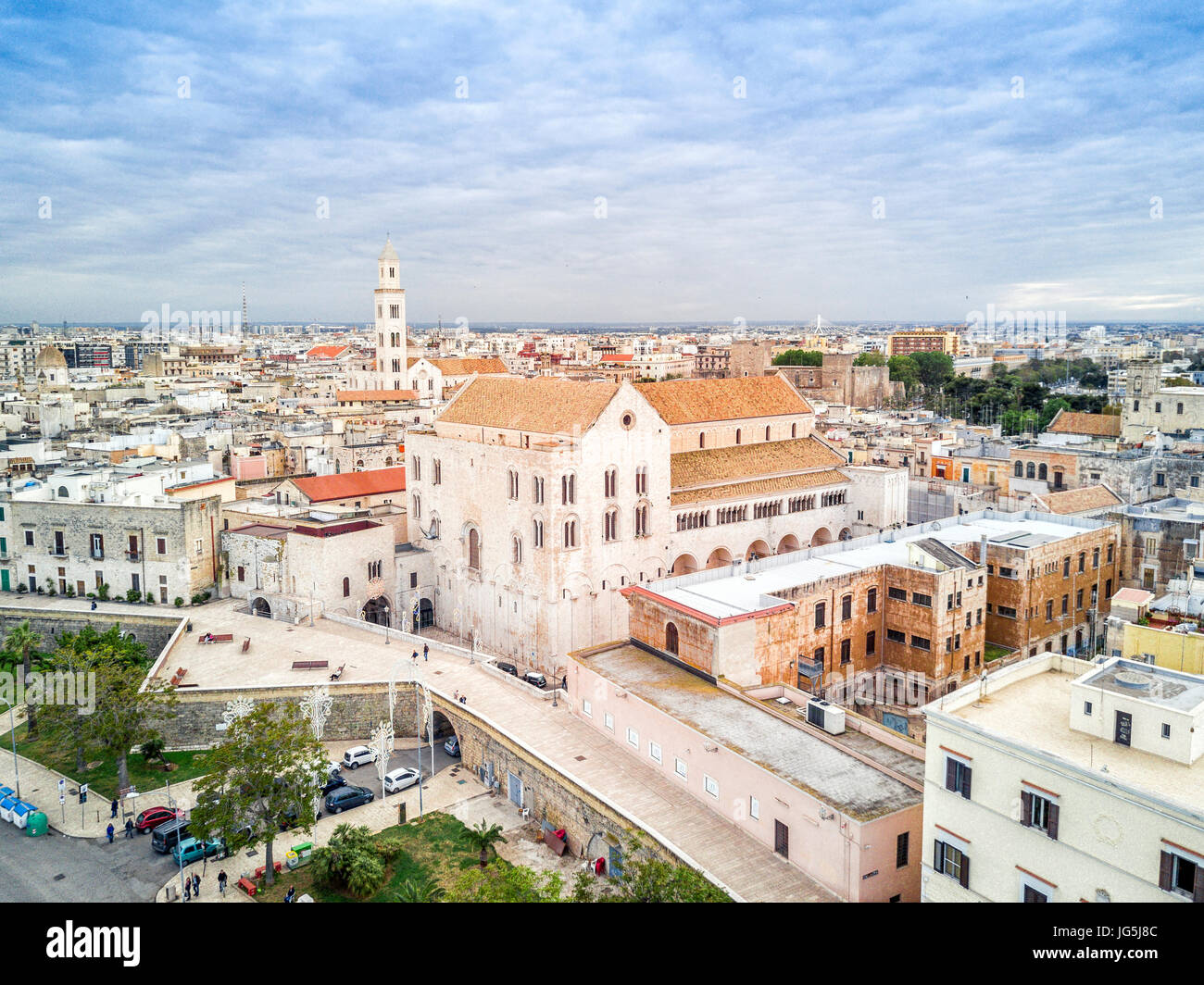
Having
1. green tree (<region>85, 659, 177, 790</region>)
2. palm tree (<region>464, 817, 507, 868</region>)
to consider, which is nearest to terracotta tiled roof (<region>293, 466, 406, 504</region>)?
green tree (<region>85, 659, 177, 790</region>)

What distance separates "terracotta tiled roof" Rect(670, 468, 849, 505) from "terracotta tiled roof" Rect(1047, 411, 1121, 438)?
22.5 metres

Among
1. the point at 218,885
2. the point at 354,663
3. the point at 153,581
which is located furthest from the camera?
the point at 153,581

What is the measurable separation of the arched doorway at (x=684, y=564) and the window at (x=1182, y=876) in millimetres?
32126

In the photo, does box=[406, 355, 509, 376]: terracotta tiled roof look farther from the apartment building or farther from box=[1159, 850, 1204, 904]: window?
box=[1159, 850, 1204, 904]: window

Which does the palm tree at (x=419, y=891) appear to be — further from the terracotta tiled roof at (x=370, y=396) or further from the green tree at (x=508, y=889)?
the terracotta tiled roof at (x=370, y=396)

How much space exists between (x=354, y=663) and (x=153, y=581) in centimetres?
1577

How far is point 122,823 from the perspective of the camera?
30.8 m

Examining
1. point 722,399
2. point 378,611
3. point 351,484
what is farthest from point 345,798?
point 722,399

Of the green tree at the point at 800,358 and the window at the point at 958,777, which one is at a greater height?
the green tree at the point at 800,358

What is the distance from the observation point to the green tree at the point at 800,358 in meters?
137

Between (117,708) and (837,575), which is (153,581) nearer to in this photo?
(117,708)

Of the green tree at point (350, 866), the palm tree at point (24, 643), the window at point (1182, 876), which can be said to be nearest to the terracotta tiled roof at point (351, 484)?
the palm tree at point (24, 643)

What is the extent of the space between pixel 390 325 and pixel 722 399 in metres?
52.3
